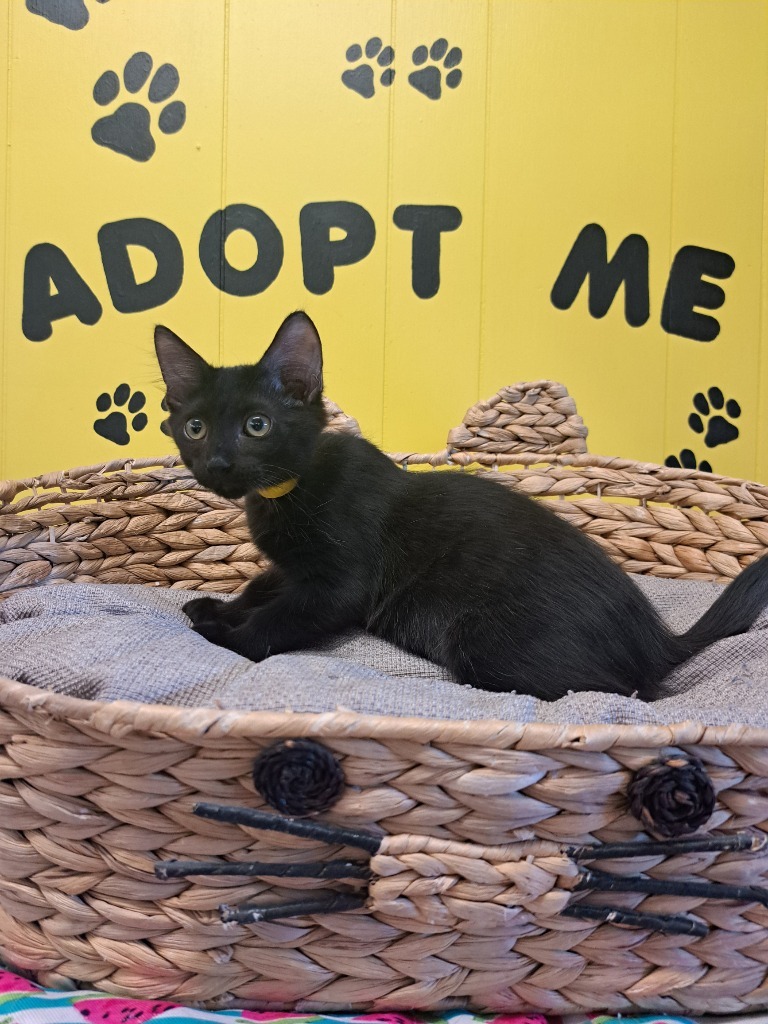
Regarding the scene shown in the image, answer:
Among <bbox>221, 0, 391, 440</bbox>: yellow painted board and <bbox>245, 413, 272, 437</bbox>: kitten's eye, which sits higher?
<bbox>221, 0, 391, 440</bbox>: yellow painted board

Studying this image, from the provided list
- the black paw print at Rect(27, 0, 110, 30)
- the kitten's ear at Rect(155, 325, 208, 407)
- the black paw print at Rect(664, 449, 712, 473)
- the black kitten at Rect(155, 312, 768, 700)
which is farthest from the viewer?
the black paw print at Rect(664, 449, 712, 473)

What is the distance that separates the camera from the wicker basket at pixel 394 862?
0.60 metres

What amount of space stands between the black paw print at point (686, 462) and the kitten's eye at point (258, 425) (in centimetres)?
120

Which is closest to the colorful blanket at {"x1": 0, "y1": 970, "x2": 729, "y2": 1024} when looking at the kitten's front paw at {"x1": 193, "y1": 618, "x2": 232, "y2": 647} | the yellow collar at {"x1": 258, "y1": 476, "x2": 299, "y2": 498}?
the kitten's front paw at {"x1": 193, "y1": 618, "x2": 232, "y2": 647}

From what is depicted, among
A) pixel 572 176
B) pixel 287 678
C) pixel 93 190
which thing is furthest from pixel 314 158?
pixel 287 678

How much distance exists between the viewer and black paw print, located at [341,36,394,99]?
178 centimetres

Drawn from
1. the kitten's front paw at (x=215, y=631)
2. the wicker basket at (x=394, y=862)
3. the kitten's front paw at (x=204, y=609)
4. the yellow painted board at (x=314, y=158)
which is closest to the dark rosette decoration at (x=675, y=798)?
the wicker basket at (x=394, y=862)

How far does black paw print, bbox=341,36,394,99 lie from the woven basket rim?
158 centimetres

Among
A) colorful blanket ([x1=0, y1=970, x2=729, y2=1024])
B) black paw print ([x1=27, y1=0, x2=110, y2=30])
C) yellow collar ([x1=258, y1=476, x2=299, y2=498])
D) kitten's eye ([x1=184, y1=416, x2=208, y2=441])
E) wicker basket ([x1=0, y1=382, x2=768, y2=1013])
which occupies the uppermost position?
black paw print ([x1=27, y1=0, x2=110, y2=30])

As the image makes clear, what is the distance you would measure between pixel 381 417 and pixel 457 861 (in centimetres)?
129

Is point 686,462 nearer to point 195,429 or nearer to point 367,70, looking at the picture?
point 367,70

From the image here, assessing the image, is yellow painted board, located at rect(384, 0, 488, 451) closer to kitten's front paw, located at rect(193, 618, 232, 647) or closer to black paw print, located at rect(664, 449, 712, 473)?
black paw print, located at rect(664, 449, 712, 473)

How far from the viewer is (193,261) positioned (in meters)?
1.76

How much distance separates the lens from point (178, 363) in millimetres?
1090
